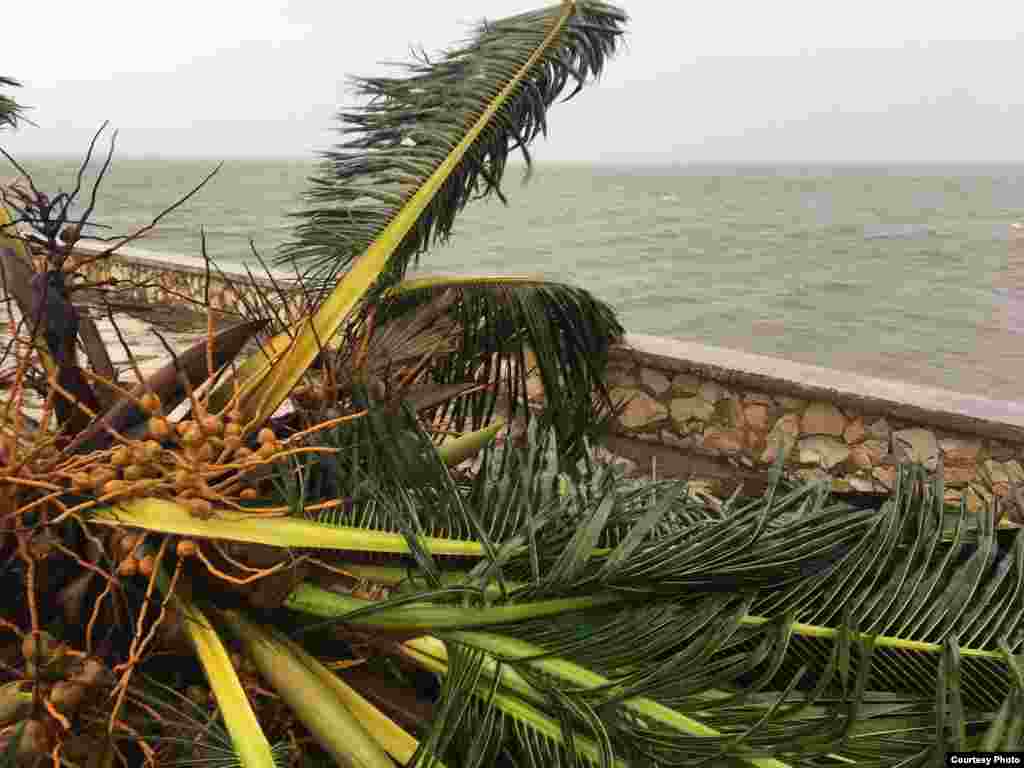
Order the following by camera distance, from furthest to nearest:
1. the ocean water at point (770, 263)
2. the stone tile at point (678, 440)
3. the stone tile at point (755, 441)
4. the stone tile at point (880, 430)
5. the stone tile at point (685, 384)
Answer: the ocean water at point (770, 263) < the stone tile at point (678, 440) < the stone tile at point (685, 384) < the stone tile at point (755, 441) < the stone tile at point (880, 430)

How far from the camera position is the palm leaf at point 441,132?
246 centimetres

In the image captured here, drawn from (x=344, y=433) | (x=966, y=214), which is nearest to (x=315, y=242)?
(x=344, y=433)

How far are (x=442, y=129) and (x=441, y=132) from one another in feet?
0.06

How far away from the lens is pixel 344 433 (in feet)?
5.10

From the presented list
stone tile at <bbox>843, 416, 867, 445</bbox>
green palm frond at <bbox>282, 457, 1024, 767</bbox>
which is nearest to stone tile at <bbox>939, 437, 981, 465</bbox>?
stone tile at <bbox>843, 416, 867, 445</bbox>

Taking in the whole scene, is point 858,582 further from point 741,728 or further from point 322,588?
point 322,588

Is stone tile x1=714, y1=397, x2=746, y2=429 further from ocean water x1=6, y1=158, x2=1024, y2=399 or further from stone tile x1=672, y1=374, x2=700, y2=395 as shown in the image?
ocean water x1=6, y1=158, x2=1024, y2=399

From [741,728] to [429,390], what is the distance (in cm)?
110

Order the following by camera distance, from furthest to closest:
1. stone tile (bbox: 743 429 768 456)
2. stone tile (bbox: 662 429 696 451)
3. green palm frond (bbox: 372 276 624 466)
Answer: stone tile (bbox: 662 429 696 451), stone tile (bbox: 743 429 768 456), green palm frond (bbox: 372 276 624 466)

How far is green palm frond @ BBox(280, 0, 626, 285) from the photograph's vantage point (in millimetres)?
2484

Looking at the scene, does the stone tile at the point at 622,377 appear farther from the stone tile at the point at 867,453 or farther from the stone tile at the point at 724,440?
the stone tile at the point at 867,453

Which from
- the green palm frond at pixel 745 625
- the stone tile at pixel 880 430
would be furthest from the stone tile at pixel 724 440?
the green palm frond at pixel 745 625

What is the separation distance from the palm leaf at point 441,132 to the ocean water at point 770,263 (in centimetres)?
28

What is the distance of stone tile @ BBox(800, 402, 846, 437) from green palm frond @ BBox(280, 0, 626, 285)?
2.32 metres
